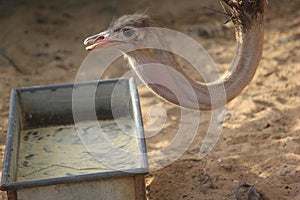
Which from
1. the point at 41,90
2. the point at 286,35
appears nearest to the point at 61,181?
the point at 41,90

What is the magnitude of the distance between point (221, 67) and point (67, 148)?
2301 millimetres

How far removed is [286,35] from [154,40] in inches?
132

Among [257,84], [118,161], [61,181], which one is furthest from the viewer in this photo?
[257,84]

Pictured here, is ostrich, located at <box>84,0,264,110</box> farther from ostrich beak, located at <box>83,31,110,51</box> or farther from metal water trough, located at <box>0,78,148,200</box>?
metal water trough, located at <box>0,78,148,200</box>

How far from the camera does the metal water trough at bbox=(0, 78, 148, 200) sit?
3.58 m

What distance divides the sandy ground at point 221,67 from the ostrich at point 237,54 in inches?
16.9

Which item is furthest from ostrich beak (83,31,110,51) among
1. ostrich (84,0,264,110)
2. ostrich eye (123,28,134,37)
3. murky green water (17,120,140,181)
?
murky green water (17,120,140,181)

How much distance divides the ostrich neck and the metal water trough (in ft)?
1.10

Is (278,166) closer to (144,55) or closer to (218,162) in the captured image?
(218,162)

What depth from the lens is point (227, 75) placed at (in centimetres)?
410

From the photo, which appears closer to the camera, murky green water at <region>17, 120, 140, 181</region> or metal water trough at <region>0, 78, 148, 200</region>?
metal water trough at <region>0, 78, 148, 200</region>

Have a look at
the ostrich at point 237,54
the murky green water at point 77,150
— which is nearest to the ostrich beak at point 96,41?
the ostrich at point 237,54

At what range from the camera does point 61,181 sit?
355 cm

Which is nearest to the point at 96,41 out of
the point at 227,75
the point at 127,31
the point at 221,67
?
the point at 127,31
